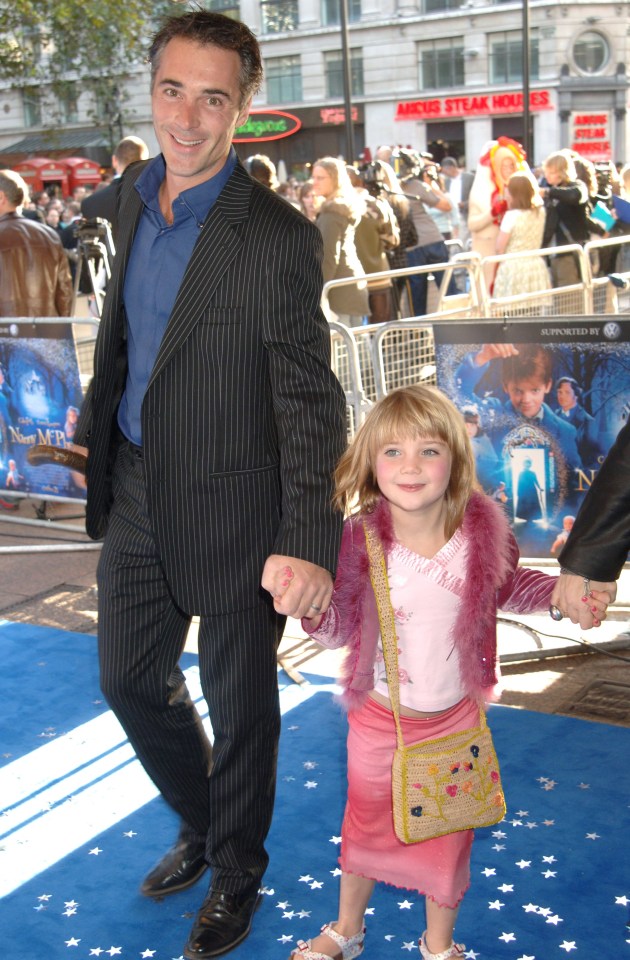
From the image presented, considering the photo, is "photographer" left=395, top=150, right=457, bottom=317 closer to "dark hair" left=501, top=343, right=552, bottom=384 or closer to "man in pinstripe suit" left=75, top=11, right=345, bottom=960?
"dark hair" left=501, top=343, right=552, bottom=384

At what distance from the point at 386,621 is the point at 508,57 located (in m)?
43.1

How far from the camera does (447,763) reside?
111 inches

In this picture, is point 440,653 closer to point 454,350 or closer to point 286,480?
point 286,480

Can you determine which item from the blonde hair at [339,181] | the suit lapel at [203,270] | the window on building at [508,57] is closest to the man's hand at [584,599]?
the suit lapel at [203,270]

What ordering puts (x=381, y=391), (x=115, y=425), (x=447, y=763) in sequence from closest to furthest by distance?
(x=447, y=763) → (x=115, y=425) → (x=381, y=391)

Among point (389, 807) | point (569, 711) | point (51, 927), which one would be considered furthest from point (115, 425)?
point (569, 711)

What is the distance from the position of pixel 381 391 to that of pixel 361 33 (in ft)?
139

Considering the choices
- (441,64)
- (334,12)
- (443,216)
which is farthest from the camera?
(334,12)

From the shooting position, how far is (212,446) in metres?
2.95

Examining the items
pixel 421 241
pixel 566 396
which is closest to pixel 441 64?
pixel 421 241

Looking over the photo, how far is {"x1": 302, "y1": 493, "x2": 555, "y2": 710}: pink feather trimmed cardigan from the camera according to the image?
2840 mm

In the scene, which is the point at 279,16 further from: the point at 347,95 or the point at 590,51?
the point at 347,95

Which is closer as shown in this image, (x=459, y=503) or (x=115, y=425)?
(x=459, y=503)

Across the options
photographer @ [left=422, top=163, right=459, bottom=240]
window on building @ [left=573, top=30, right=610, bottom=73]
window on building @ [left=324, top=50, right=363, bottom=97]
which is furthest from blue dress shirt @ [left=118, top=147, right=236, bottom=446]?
window on building @ [left=324, top=50, right=363, bottom=97]
